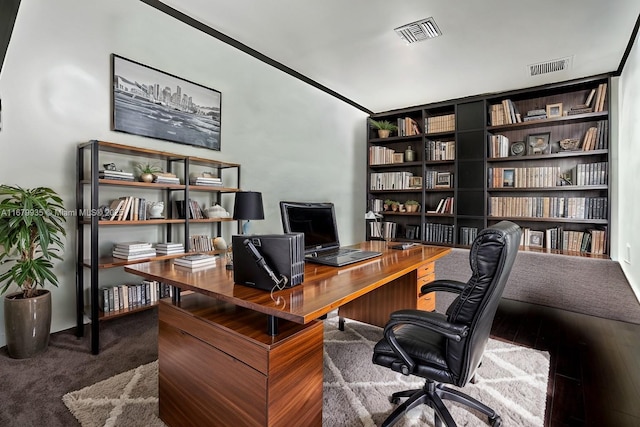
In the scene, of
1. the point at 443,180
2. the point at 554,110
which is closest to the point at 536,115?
the point at 554,110

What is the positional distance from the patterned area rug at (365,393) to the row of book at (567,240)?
7.03ft

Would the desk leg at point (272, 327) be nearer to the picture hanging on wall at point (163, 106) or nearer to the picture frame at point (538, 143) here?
the picture hanging on wall at point (163, 106)

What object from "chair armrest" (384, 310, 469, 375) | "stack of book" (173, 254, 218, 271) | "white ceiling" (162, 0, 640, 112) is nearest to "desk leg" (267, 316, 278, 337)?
"chair armrest" (384, 310, 469, 375)

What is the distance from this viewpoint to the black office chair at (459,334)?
122cm

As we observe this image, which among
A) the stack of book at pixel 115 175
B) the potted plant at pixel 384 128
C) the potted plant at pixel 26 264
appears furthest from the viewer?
the potted plant at pixel 384 128

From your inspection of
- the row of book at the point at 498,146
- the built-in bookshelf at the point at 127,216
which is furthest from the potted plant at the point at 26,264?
the row of book at the point at 498,146

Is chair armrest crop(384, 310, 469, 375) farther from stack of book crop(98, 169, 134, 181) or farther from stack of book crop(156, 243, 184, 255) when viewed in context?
stack of book crop(98, 169, 134, 181)

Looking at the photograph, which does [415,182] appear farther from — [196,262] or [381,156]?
[196,262]

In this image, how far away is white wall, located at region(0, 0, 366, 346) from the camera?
7.21ft

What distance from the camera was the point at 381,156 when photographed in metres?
5.16

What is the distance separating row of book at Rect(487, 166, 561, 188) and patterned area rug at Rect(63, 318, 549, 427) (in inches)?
95.9

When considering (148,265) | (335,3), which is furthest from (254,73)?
(148,265)

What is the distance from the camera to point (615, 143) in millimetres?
3555

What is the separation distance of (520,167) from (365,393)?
3762mm
